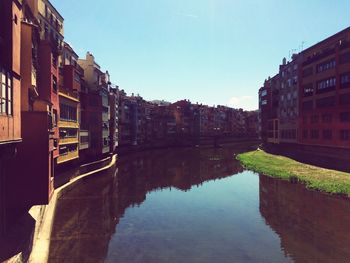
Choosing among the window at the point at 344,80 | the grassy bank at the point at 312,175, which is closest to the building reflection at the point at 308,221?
the grassy bank at the point at 312,175

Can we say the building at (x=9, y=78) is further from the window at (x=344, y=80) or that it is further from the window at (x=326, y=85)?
the window at (x=326, y=85)

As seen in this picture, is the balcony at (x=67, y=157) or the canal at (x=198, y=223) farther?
the balcony at (x=67, y=157)

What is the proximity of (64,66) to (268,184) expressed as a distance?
122 ft

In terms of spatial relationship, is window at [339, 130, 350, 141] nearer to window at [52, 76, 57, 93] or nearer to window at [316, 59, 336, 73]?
window at [316, 59, 336, 73]

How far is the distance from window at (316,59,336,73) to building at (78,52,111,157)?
151 ft

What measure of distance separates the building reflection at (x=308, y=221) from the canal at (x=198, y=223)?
0.07 m

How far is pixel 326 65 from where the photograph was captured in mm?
64438

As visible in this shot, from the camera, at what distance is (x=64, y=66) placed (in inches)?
1861

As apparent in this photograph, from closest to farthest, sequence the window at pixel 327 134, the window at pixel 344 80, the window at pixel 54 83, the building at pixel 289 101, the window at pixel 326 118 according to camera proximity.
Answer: the window at pixel 54 83 → the window at pixel 344 80 → the window at pixel 327 134 → the window at pixel 326 118 → the building at pixel 289 101

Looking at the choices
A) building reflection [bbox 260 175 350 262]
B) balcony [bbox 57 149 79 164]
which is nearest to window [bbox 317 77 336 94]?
building reflection [bbox 260 175 350 262]

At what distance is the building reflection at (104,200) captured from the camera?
989 inches

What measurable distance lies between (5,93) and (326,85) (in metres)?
62.3

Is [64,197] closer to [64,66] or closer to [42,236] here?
[42,236]

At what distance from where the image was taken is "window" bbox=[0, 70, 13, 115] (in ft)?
56.1
